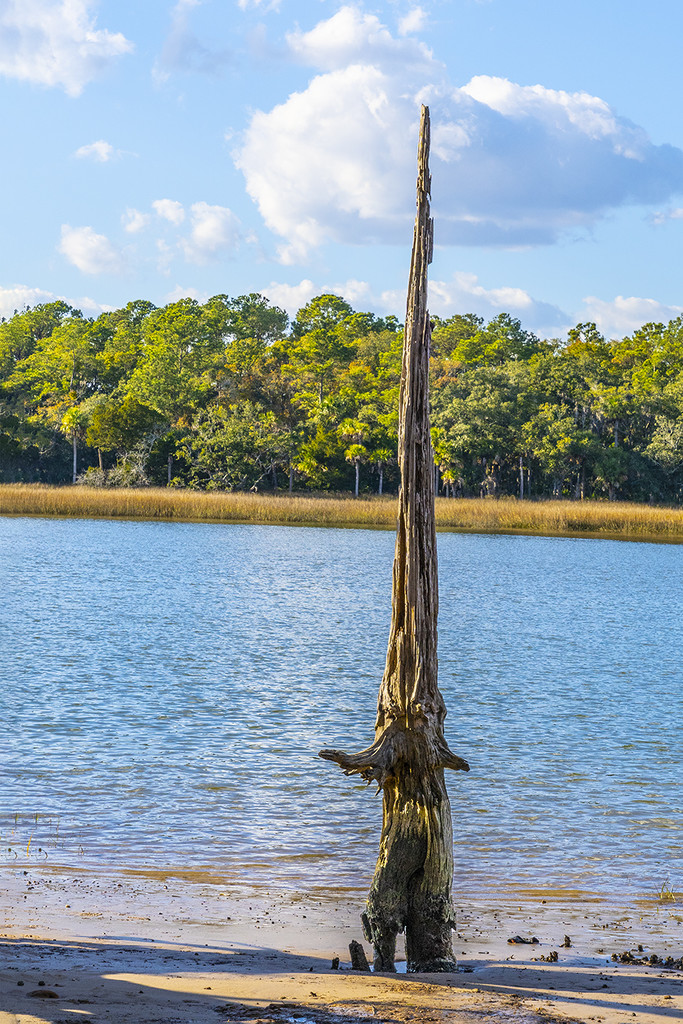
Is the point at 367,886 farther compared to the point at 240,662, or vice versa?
the point at 240,662

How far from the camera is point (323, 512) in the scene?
54.1m

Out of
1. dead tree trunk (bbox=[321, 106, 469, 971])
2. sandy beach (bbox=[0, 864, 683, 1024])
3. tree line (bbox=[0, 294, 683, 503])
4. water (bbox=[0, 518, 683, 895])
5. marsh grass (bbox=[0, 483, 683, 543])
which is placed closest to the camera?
sandy beach (bbox=[0, 864, 683, 1024])

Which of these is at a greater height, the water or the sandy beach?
the sandy beach

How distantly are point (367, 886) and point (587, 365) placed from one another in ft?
231

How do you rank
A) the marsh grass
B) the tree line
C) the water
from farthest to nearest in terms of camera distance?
1. the tree line
2. the marsh grass
3. the water

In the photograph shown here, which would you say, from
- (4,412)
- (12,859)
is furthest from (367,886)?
(4,412)

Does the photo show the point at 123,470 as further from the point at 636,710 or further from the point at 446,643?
the point at 636,710

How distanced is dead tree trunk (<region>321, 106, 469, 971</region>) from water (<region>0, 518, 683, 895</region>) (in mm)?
1800

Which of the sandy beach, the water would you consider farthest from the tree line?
the sandy beach

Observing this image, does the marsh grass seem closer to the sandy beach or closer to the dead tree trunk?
the sandy beach

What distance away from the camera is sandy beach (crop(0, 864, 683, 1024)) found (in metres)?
4.38

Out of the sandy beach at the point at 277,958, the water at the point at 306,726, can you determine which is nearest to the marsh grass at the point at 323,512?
the water at the point at 306,726

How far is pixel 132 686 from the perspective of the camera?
577 inches

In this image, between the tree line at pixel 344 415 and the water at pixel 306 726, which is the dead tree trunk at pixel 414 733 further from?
the tree line at pixel 344 415
